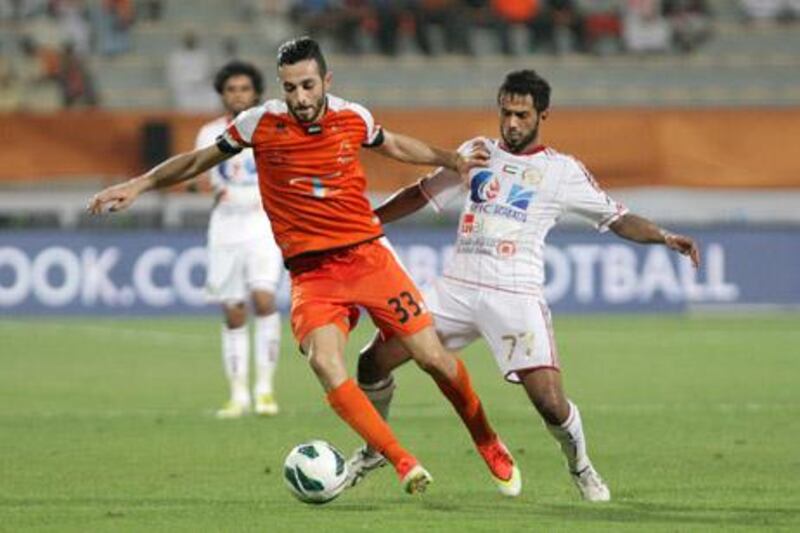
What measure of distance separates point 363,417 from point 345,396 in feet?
0.42

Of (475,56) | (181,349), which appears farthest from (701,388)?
(475,56)

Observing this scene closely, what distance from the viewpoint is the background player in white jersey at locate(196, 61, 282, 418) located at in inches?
584

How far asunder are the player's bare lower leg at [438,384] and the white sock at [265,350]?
4.37m

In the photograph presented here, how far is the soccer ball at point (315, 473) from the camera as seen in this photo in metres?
9.33

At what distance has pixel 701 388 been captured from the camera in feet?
55.5

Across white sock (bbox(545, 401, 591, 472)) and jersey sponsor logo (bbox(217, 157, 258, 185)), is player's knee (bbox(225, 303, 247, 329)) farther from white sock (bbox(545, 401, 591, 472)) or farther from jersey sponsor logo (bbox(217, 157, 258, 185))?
white sock (bbox(545, 401, 591, 472))

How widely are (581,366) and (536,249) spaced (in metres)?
8.78

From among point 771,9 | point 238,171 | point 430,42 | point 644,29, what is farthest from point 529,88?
point 771,9

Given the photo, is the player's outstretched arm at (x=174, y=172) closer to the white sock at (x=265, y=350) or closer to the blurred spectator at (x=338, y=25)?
the white sock at (x=265, y=350)

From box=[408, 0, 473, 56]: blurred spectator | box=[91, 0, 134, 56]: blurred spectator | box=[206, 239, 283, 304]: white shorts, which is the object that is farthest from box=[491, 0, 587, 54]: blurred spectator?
box=[206, 239, 283, 304]: white shorts

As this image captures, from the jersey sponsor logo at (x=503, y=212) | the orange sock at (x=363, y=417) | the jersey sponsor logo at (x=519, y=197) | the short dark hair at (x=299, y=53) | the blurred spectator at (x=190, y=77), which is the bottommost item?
the blurred spectator at (x=190, y=77)

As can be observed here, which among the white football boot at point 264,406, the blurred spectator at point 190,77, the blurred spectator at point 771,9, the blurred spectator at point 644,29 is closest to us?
the white football boot at point 264,406

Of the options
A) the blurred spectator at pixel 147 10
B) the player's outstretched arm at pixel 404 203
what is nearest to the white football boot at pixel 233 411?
the player's outstretched arm at pixel 404 203

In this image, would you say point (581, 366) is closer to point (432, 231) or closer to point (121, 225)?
point (432, 231)
